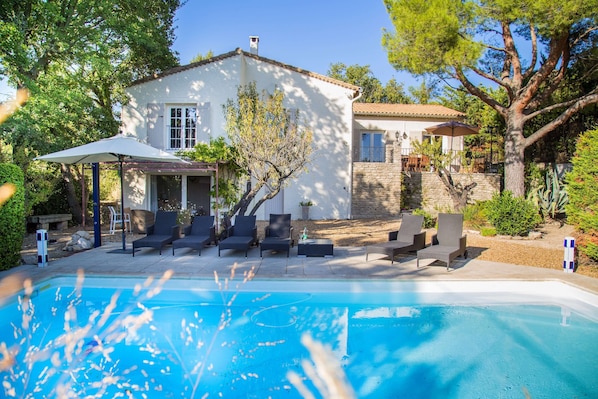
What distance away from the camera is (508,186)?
54.4 feet

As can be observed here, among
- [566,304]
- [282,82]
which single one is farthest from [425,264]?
[282,82]

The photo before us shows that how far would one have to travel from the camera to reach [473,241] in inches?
496

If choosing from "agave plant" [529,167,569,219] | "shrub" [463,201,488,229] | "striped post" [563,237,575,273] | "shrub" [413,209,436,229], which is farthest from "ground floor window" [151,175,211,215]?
"agave plant" [529,167,569,219]

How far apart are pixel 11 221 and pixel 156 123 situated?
31.2 ft

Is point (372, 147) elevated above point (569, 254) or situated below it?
above

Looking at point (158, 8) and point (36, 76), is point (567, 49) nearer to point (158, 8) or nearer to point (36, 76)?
point (158, 8)

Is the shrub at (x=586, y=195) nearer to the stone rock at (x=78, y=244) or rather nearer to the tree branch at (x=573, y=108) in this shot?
the tree branch at (x=573, y=108)

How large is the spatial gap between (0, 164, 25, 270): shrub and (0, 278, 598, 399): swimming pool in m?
1.43

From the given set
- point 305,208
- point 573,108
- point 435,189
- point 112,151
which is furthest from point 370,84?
point 112,151

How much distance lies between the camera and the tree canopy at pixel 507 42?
43.3 ft

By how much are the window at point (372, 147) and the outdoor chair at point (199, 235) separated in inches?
479

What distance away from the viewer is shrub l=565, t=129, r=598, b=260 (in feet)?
28.5

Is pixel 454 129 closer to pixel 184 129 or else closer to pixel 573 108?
pixel 573 108

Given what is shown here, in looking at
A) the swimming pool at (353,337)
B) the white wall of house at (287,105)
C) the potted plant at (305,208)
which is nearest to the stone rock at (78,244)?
the swimming pool at (353,337)
